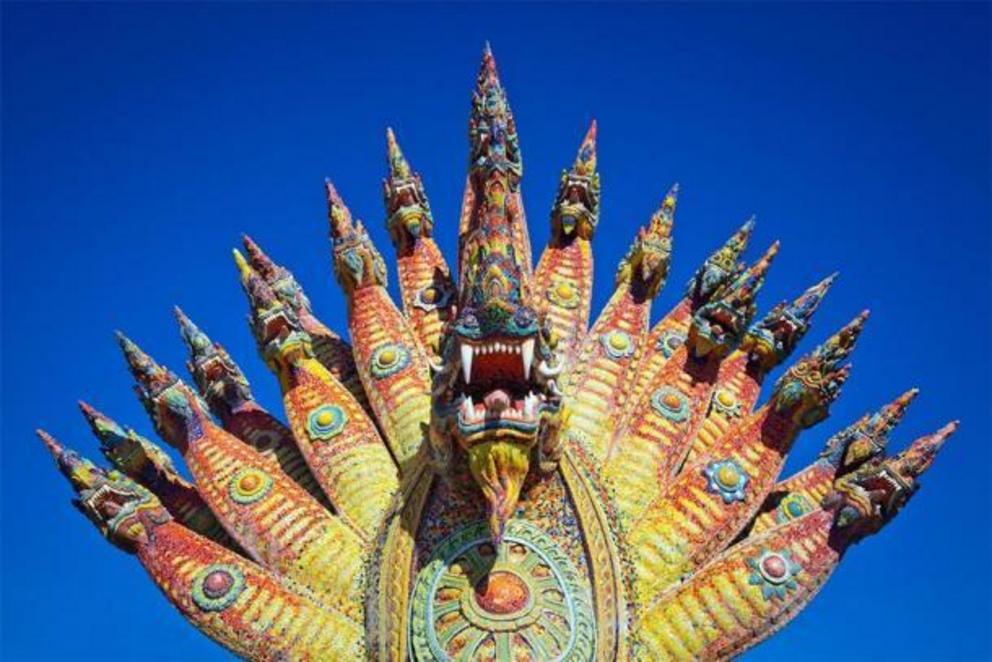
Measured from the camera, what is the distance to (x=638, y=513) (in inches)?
519

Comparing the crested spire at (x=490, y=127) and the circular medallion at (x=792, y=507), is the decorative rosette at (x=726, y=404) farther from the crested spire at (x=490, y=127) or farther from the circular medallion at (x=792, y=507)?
the crested spire at (x=490, y=127)

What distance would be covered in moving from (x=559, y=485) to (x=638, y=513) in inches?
53.0

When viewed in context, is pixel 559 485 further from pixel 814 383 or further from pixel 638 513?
pixel 814 383

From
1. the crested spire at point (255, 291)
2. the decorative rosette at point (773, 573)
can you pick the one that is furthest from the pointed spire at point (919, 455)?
the crested spire at point (255, 291)

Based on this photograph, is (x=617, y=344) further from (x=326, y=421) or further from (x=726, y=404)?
(x=326, y=421)

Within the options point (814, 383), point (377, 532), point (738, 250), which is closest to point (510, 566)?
point (377, 532)

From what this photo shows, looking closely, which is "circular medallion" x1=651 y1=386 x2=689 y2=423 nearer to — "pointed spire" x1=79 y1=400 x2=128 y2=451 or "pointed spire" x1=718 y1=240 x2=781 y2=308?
Answer: "pointed spire" x1=718 y1=240 x2=781 y2=308

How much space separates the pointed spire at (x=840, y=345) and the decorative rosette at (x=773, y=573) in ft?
9.41

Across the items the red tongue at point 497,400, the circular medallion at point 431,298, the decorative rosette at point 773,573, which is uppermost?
the circular medallion at point 431,298

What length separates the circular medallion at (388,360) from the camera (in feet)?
47.6

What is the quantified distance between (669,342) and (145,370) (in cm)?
680

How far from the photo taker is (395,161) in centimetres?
1733

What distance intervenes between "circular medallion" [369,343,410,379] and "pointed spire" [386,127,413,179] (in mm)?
3406

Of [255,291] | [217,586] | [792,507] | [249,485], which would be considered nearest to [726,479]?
[792,507]
